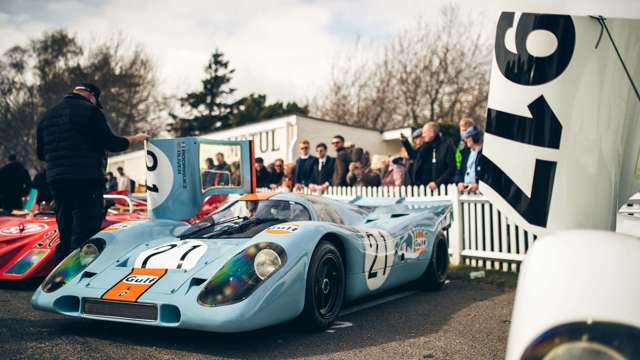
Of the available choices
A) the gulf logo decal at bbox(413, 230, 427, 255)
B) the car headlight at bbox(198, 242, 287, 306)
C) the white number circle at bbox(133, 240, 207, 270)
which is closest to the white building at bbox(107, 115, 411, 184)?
the gulf logo decal at bbox(413, 230, 427, 255)

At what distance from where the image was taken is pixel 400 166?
9.61m

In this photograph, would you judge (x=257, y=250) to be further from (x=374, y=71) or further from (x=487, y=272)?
(x=374, y=71)

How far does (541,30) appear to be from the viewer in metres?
2.06

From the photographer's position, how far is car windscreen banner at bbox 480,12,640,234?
6.68 feet

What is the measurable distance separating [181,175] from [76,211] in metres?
1.24

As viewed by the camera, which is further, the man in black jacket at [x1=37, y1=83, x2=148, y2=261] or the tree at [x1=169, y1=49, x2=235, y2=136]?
the tree at [x1=169, y1=49, x2=235, y2=136]

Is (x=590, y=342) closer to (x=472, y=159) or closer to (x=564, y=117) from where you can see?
(x=564, y=117)

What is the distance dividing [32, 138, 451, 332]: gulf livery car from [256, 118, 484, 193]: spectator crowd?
2.31 m

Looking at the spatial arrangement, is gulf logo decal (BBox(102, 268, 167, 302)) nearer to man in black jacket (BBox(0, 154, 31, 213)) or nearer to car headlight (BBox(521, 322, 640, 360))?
car headlight (BBox(521, 322, 640, 360))

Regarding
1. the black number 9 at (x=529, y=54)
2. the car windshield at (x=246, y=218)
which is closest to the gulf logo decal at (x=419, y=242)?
the car windshield at (x=246, y=218)

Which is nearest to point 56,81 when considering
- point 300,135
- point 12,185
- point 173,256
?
point 300,135

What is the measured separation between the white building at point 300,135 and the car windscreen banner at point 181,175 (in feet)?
39.6

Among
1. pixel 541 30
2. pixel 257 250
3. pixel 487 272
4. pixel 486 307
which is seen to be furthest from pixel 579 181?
pixel 487 272

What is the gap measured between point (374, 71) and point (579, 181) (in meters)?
28.3
